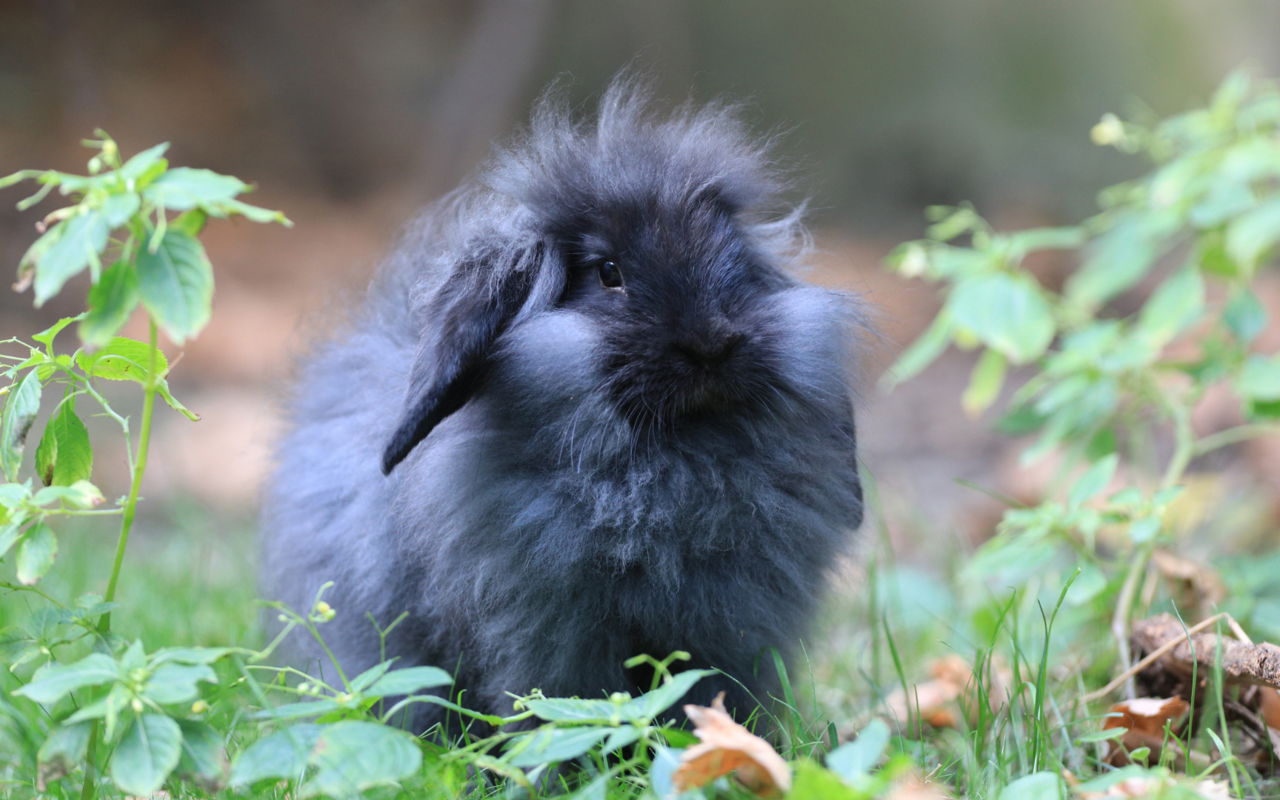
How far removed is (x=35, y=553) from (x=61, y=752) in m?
0.33

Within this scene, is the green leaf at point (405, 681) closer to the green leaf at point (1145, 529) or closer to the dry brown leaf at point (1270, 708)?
the green leaf at point (1145, 529)

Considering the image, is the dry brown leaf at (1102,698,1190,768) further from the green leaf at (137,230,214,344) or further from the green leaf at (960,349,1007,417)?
the green leaf at (137,230,214,344)

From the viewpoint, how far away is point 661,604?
1978 millimetres

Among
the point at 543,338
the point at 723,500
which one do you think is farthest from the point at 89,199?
the point at 723,500

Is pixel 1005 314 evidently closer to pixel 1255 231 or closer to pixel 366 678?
pixel 1255 231

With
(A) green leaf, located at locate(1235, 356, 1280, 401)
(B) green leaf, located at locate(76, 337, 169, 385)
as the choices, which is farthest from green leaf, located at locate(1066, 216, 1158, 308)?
(B) green leaf, located at locate(76, 337, 169, 385)

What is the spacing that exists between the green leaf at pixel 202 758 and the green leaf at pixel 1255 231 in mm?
2774

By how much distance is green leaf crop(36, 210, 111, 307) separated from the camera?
4.58 feet

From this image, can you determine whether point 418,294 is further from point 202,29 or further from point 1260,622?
point 202,29

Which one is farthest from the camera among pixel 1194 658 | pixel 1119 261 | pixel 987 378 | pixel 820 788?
pixel 987 378

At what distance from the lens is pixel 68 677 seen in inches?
58.9

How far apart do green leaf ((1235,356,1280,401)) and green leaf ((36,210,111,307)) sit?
2967 millimetres

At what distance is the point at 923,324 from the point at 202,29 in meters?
5.82

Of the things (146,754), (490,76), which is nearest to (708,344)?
(146,754)
